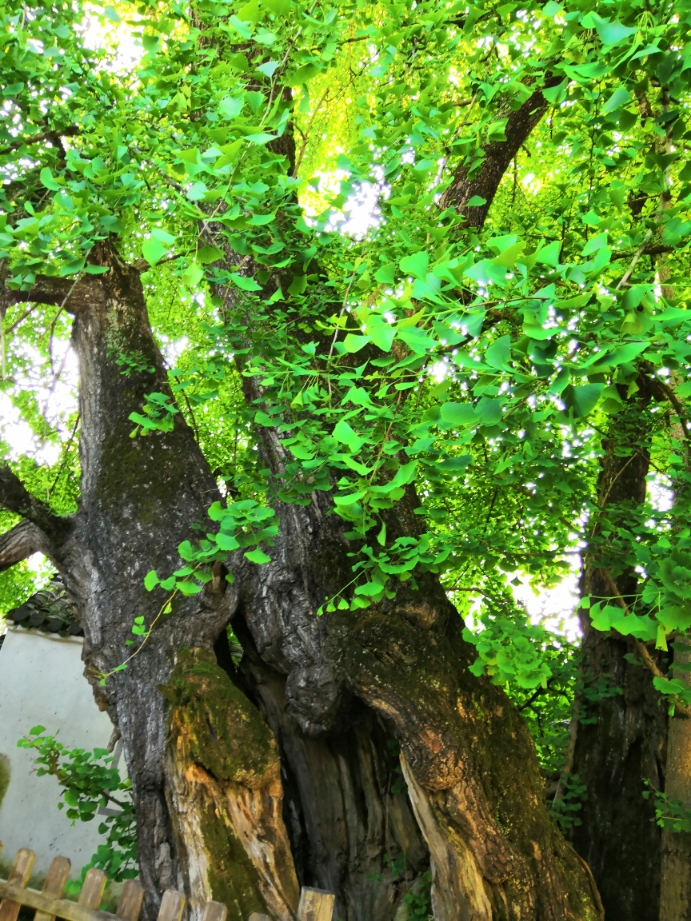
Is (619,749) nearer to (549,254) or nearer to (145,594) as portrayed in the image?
(145,594)

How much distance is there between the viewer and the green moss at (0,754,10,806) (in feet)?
29.0

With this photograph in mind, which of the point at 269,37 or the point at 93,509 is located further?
the point at 93,509

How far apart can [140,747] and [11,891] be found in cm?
86

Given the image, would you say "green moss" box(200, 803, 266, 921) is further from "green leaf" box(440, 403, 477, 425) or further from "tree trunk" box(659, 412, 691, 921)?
"green leaf" box(440, 403, 477, 425)

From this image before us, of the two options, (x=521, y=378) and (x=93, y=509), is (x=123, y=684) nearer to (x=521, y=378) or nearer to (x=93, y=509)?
(x=93, y=509)

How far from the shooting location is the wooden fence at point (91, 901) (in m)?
2.92

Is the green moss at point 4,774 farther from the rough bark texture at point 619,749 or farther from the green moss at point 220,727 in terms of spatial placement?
the rough bark texture at point 619,749

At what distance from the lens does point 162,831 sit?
134 inches

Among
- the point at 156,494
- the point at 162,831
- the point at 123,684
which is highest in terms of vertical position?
the point at 156,494

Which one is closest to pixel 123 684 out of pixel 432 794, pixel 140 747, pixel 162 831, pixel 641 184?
pixel 140 747

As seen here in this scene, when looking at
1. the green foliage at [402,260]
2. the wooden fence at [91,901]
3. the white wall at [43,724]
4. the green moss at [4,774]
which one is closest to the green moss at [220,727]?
the green foliage at [402,260]

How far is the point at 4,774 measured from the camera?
895cm

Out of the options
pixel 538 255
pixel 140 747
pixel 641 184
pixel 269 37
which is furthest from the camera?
pixel 140 747

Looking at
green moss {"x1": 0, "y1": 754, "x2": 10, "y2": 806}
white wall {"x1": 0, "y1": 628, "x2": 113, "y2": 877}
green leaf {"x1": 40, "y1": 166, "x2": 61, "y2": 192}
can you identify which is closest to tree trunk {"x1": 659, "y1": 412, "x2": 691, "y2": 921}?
green leaf {"x1": 40, "y1": 166, "x2": 61, "y2": 192}
